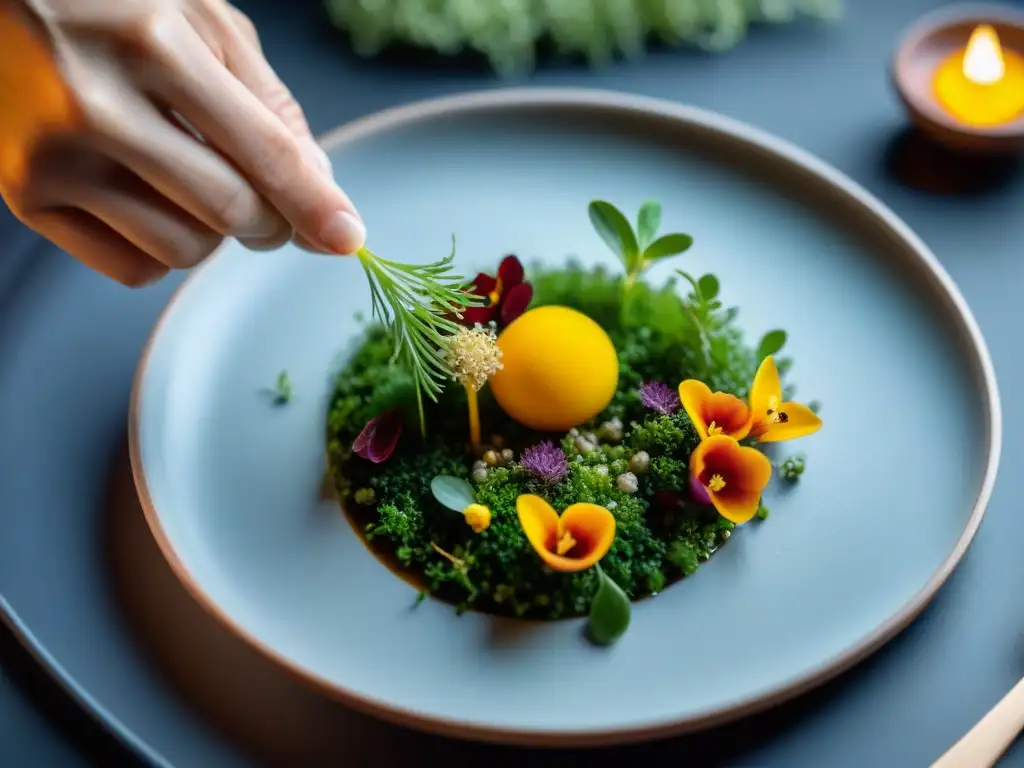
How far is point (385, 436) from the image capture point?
93 cm

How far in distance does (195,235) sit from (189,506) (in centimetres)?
24

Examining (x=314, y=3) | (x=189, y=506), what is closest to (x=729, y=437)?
(x=189, y=506)

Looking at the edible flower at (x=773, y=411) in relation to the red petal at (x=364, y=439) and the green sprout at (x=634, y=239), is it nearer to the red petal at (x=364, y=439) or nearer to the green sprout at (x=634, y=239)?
the green sprout at (x=634, y=239)

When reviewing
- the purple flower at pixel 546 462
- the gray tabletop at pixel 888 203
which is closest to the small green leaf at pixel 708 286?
the purple flower at pixel 546 462

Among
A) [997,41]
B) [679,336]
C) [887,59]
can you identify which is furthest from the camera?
[887,59]

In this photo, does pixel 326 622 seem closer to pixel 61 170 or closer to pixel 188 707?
pixel 188 707

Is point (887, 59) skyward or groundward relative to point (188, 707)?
skyward

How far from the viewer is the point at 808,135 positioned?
1.27 m

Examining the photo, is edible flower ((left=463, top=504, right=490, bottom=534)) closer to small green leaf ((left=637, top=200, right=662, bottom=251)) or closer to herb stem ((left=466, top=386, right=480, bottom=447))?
herb stem ((left=466, top=386, right=480, bottom=447))

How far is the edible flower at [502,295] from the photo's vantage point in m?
0.94

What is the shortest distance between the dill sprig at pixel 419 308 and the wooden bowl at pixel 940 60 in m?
0.60

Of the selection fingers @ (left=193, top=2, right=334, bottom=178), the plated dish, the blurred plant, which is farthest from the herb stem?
the blurred plant

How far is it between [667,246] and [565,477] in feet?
0.82

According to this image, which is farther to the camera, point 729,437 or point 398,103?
point 398,103
